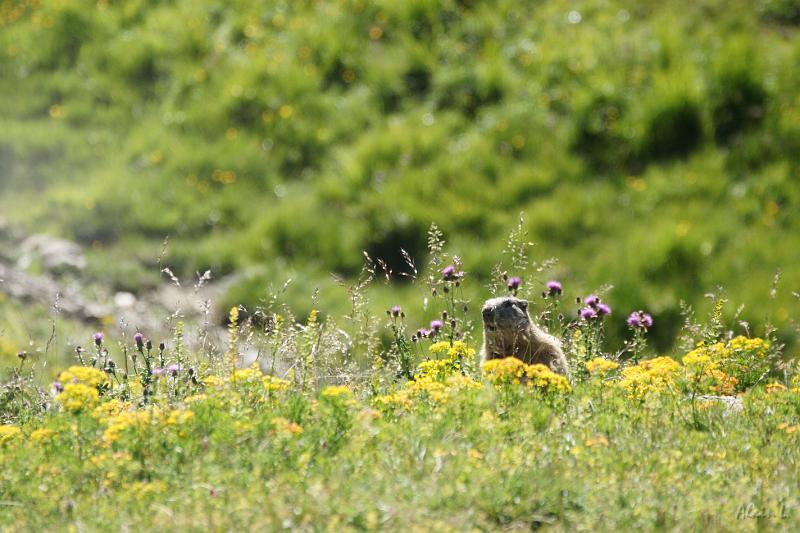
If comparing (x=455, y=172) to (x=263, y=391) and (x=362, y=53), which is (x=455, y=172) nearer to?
(x=362, y=53)

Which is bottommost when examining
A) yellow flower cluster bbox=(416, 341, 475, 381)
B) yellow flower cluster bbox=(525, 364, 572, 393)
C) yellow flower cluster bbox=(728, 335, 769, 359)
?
yellow flower cluster bbox=(525, 364, 572, 393)

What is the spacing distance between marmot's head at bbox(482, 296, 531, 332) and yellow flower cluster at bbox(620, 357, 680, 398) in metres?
0.71

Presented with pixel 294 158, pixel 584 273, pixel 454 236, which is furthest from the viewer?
pixel 294 158

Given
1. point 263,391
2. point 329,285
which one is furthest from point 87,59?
point 263,391

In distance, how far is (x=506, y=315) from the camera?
5.86m

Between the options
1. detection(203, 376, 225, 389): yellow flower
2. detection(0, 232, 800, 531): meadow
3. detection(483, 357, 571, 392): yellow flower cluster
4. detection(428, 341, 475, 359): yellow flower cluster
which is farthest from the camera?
detection(428, 341, 475, 359): yellow flower cluster

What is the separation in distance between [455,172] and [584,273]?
86.6 inches

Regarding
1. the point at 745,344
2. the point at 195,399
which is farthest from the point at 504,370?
the point at 745,344

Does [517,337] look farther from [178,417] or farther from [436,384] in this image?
[178,417]

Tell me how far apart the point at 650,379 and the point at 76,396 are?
3.00 metres

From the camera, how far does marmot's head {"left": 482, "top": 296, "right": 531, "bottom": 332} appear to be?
19.2 ft

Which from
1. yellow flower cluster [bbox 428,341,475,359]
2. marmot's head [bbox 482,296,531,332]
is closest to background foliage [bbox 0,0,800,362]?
marmot's head [bbox 482,296,531,332]

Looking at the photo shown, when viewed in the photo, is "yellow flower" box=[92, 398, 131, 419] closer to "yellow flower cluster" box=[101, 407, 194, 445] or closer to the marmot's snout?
"yellow flower cluster" box=[101, 407, 194, 445]

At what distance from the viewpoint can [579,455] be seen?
172 inches
